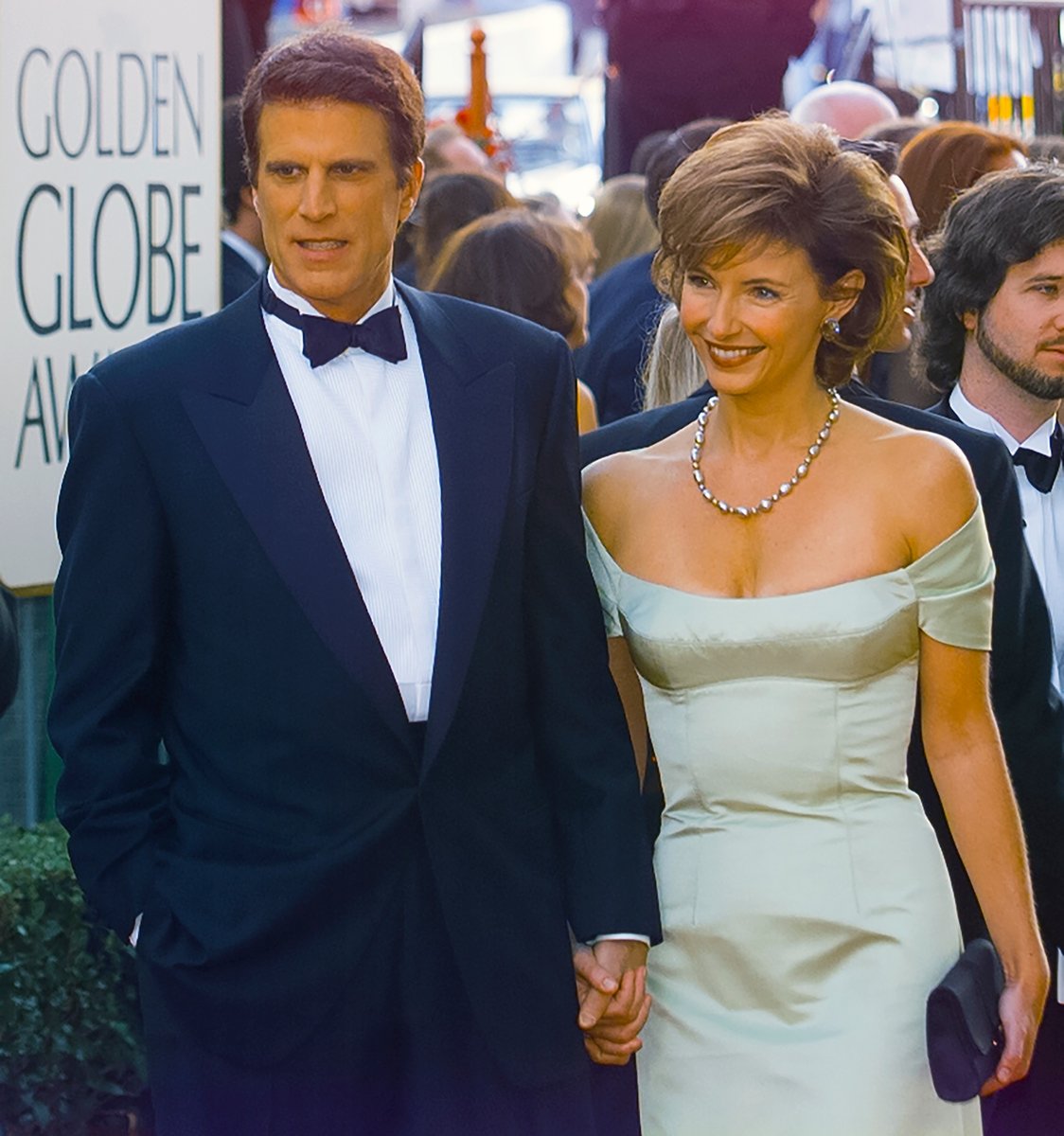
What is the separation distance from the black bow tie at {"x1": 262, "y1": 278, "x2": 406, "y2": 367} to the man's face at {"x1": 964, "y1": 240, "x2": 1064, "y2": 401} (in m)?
1.73

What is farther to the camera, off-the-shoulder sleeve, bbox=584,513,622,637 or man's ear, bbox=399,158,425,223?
off-the-shoulder sleeve, bbox=584,513,622,637

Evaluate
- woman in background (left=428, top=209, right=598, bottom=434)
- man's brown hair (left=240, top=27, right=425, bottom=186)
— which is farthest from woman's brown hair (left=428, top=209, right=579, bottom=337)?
man's brown hair (left=240, top=27, right=425, bottom=186)

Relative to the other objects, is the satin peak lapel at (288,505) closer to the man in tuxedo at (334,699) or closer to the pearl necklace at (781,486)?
the man in tuxedo at (334,699)

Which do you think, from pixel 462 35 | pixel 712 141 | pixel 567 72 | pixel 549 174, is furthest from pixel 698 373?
pixel 567 72

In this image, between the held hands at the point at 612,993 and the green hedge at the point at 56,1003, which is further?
the green hedge at the point at 56,1003

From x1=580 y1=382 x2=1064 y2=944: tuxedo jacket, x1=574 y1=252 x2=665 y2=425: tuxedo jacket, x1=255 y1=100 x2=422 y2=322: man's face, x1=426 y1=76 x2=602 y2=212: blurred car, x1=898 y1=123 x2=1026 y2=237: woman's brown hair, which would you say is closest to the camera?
x1=255 y1=100 x2=422 y2=322: man's face

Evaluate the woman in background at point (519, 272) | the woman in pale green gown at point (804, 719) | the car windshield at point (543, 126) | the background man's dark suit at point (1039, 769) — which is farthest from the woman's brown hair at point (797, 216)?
the car windshield at point (543, 126)

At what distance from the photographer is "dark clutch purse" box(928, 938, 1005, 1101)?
2.95 meters

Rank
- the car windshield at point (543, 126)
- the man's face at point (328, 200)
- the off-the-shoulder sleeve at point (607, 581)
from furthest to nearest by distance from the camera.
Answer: the car windshield at point (543, 126) → the off-the-shoulder sleeve at point (607, 581) → the man's face at point (328, 200)

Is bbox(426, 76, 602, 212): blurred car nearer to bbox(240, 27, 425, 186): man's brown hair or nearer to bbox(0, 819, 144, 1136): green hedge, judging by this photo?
bbox(0, 819, 144, 1136): green hedge

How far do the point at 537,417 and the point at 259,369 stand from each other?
0.43 meters

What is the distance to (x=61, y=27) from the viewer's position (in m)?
4.23

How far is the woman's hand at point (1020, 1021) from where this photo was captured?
3107 millimetres

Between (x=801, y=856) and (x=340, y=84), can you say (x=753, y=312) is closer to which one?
(x=340, y=84)
